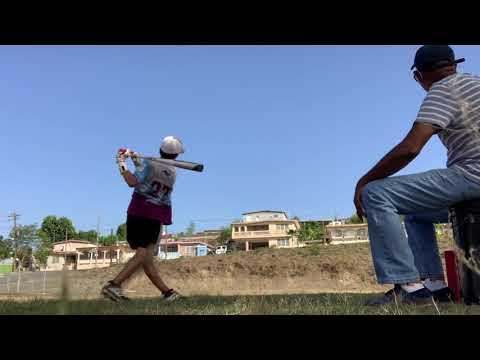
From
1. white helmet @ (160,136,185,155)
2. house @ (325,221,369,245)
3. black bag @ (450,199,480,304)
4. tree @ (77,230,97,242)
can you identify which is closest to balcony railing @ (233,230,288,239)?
house @ (325,221,369,245)

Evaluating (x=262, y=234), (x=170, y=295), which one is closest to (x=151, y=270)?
(x=170, y=295)

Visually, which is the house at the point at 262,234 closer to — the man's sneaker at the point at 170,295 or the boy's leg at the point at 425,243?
the man's sneaker at the point at 170,295

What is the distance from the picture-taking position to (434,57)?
2498 mm

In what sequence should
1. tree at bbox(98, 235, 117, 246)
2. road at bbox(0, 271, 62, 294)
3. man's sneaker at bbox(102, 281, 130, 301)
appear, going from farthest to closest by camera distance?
tree at bbox(98, 235, 117, 246)
man's sneaker at bbox(102, 281, 130, 301)
road at bbox(0, 271, 62, 294)

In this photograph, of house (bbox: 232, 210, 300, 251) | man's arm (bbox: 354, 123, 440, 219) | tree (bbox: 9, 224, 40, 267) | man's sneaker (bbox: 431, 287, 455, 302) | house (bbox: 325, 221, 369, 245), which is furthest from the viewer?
house (bbox: 232, 210, 300, 251)

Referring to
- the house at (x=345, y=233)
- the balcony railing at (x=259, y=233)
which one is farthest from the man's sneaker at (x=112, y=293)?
the balcony railing at (x=259, y=233)

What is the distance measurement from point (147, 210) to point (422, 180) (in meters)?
3.01

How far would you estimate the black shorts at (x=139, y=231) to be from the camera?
14.4ft

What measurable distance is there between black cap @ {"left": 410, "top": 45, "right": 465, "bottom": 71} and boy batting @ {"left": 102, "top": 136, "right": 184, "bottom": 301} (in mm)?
2944

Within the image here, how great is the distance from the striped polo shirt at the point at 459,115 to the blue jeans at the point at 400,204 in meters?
0.12

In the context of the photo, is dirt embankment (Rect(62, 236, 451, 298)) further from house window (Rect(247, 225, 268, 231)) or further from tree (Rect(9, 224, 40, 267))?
house window (Rect(247, 225, 268, 231))

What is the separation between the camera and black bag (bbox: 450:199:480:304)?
2371 mm
